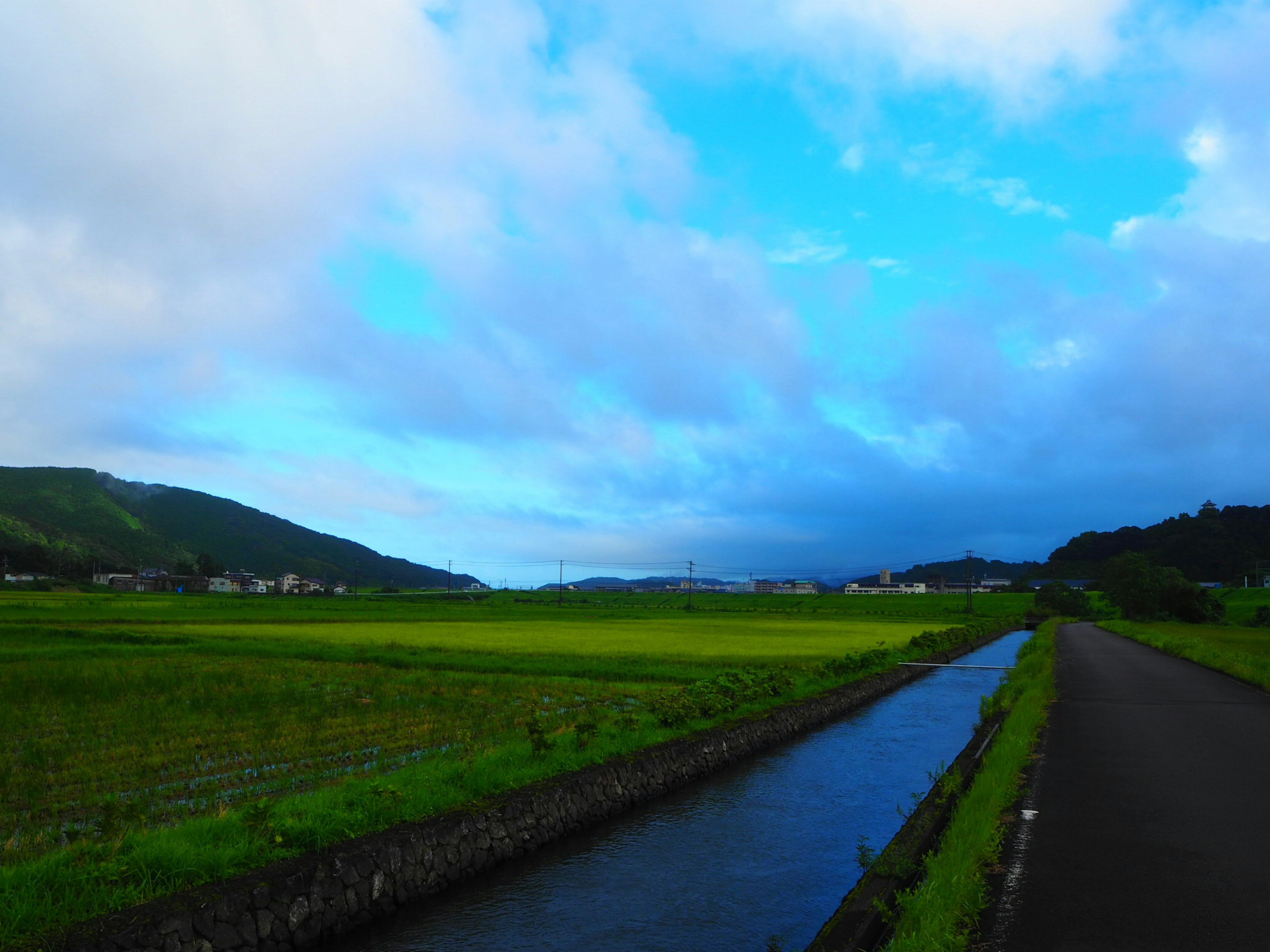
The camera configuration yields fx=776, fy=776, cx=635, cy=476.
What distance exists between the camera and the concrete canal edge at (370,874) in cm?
530

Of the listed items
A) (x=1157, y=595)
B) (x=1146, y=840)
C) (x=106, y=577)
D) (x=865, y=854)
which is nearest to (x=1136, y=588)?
(x=1157, y=595)

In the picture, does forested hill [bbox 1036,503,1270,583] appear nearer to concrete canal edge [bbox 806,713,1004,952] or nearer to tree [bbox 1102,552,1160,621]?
tree [bbox 1102,552,1160,621]

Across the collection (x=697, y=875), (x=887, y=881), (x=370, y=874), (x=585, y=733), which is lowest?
(x=697, y=875)

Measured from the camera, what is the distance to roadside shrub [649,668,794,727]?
13609 mm

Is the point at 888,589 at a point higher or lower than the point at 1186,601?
lower

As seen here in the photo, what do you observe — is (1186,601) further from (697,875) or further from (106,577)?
(106,577)

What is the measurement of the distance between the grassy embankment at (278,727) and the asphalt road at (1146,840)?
5.57m

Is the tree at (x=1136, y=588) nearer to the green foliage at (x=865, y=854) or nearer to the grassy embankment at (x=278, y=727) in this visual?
the grassy embankment at (x=278, y=727)

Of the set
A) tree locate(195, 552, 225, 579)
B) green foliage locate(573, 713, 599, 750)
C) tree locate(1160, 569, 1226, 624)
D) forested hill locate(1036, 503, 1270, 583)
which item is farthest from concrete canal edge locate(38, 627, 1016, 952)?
tree locate(195, 552, 225, 579)

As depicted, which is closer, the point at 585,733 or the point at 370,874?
the point at 370,874

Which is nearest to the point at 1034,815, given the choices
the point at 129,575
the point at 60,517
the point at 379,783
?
the point at 379,783

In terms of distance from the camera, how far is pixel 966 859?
21.5 feet

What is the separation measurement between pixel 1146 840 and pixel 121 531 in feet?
579

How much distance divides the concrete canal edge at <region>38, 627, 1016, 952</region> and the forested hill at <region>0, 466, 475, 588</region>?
5026 inches
